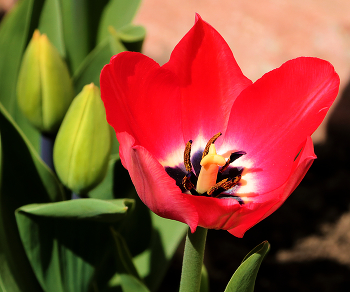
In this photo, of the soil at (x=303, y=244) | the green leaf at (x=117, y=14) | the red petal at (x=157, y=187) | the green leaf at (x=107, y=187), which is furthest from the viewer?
Result: the soil at (x=303, y=244)

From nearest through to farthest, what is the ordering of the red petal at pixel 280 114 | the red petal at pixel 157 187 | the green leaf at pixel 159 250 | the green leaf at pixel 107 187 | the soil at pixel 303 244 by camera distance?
the red petal at pixel 157 187 < the red petal at pixel 280 114 < the green leaf at pixel 107 187 < the green leaf at pixel 159 250 < the soil at pixel 303 244

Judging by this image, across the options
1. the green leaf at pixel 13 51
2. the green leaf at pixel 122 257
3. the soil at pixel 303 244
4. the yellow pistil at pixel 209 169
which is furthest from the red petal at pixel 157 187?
the soil at pixel 303 244

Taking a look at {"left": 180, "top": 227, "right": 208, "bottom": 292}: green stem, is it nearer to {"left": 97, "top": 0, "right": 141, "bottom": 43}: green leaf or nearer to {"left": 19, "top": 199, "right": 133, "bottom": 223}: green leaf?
{"left": 19, "top": 199, "right": 133, "bottom": 223}: green leaf

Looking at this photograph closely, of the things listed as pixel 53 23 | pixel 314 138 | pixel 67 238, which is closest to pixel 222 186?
pixel 67 238

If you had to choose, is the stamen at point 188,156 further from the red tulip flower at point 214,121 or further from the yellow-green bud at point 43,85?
the yellow-green bud at point 43,85

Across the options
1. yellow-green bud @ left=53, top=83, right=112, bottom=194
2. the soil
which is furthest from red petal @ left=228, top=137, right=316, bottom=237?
the soil

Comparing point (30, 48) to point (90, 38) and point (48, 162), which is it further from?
point (90, 38)

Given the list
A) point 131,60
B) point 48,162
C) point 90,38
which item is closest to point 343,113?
point 90,38
